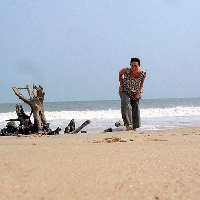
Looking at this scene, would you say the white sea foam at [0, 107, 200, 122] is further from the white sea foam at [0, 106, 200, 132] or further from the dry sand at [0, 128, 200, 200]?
the dry sand at [0, 128, 200, 200]

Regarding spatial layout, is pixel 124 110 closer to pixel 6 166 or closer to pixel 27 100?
pixel 27 100

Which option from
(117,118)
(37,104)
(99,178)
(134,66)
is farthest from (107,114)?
(99,178)

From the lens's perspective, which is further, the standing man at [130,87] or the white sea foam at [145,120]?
the white sea foam at [145,120]

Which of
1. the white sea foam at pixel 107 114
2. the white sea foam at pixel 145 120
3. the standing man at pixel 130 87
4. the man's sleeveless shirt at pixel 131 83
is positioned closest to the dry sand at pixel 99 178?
the standing man at pixel 130 87

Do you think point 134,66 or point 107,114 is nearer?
point 134,66

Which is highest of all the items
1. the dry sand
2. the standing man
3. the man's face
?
the man's face

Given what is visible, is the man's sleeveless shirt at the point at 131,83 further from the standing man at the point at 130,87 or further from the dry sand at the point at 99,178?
the dry sand at the point at 99,178

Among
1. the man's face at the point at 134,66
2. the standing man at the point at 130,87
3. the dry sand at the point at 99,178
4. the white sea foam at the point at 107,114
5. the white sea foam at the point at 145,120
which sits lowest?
the white sea foam at the point at 145,120

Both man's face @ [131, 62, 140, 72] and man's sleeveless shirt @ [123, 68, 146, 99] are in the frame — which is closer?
man's face @ [131, 62, 140, 72]

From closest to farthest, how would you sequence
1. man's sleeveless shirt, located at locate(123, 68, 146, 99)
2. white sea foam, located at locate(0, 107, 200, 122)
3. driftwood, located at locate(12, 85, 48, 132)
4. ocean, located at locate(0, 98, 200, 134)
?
man's sleeveless shirt, located at locate(123, 68, 146, 99) < driftwood, located at locate(12, 85, 48, 132) < ocean, located at locate(0, 98, 200, 134) < white sea foam, located at locate(0, 107, 200, 122)

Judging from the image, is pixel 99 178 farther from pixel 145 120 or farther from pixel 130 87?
pixel 145 120

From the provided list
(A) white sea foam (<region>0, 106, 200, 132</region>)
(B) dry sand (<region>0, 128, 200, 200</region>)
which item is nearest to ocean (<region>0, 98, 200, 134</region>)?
(A) white sea foam (<region>0, 106, 200, 132</region>)

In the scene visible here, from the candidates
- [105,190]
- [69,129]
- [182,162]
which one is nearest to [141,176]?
[105,190]

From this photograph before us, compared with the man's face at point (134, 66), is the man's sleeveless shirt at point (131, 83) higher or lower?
lower
